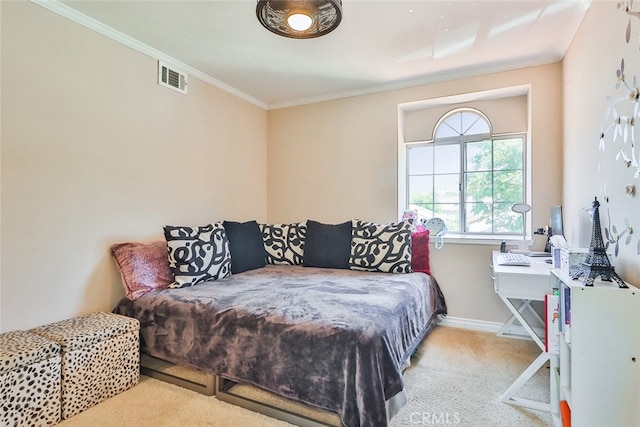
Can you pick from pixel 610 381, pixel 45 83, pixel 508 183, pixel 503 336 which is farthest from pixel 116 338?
pixel 508 183

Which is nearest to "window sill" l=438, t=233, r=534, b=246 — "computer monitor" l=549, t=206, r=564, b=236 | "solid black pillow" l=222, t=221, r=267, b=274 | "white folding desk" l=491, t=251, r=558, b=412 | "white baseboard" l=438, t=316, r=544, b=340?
"computer monitor" l=549, t=206, r=564, b=236

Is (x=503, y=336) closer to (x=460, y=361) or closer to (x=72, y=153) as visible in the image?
(x=460, y=361)

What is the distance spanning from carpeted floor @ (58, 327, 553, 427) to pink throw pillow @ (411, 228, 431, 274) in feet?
2.55

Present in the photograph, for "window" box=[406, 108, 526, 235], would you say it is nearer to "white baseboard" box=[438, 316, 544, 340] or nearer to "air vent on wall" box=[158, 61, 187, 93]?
"white baseboard" box=[438, 316, 544, 340]

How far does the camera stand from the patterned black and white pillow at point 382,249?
288cm

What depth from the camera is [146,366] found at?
7.31 ft

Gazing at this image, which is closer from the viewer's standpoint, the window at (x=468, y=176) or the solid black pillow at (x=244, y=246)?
the solid black pillow at (x=244, y=246)

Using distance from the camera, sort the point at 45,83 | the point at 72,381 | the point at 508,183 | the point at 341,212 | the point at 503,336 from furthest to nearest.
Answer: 1. the point at 341,212
2. the point at 508,183
3. the point at 503,336
4. the point at 45,83
5. the point at 72,381

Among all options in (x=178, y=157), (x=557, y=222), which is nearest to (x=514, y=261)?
(x=557, y=222)

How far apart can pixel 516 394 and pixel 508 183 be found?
6.55 feet

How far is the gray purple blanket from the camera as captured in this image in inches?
59.5

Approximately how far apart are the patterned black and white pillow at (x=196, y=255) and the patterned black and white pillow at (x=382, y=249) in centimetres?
118

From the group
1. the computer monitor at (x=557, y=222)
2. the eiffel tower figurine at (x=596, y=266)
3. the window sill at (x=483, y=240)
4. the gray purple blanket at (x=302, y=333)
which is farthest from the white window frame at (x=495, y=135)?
the eiffel tower figurine at (x=596, y=266)

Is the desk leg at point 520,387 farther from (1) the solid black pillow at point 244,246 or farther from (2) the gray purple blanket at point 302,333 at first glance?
(1) the solid black pillow at point 244,246
